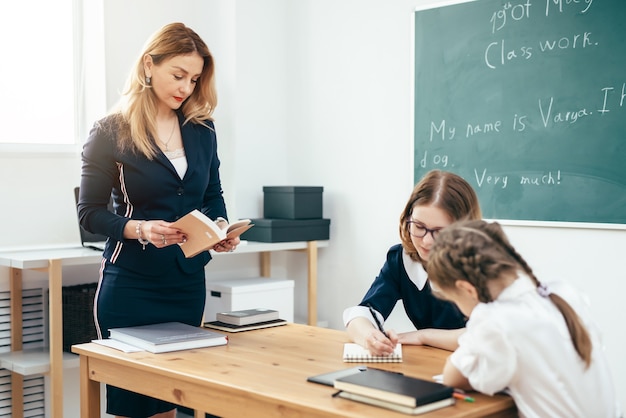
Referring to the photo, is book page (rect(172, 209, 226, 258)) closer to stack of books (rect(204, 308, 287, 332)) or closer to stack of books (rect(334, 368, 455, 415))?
stack of books (rect(204, 308, 287, 332))

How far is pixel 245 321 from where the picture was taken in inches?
94.5

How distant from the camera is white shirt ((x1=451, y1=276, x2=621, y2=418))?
1479mm

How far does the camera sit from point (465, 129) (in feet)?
12.1

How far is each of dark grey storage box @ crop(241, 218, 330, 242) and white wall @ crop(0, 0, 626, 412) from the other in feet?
0.39

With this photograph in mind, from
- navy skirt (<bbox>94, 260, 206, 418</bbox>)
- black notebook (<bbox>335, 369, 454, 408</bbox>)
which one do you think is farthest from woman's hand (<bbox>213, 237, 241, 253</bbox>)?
black notebook (<bbox>335, 369, 454, 408</bbox>)

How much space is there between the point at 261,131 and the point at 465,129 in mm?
1232

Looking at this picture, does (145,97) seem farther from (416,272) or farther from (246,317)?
(416,272)

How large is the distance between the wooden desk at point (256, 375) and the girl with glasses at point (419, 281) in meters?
0.06

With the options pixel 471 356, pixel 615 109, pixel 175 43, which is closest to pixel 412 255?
pixel 471 356

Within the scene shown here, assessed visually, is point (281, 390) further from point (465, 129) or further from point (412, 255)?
point (465, 129)

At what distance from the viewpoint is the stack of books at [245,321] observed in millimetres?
2383

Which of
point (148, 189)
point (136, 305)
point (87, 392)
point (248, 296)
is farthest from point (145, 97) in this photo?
point (248, 296)

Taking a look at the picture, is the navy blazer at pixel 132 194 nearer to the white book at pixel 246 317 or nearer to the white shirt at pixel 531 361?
the white book at pixel 246 317

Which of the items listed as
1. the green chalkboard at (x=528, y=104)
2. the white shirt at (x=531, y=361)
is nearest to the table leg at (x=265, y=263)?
the green chalkboard at (x=528, y=104)
